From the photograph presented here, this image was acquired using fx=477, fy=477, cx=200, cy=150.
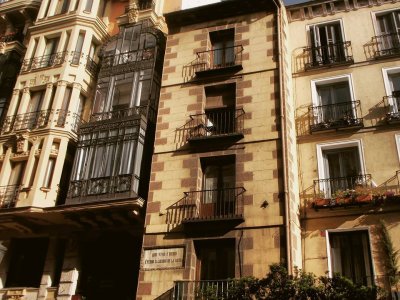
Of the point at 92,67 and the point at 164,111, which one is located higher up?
the point at 92,67

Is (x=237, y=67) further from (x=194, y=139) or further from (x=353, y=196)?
(x=353, y=196)

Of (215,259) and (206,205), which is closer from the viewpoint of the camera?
(215,259)

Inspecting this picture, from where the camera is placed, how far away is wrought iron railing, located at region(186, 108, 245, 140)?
1781 cm

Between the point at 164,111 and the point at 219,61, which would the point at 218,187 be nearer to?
the point at 164,111

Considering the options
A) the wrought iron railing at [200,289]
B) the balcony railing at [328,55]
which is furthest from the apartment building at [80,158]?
the balcony railing at [328,55]

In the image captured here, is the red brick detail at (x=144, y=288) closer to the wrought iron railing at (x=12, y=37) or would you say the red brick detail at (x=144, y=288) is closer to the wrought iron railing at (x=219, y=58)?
the wrought iron railing at (x=219, y=58)

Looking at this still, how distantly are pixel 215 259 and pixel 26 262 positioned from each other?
9312mm

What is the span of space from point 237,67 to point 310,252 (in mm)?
Answer: 7653

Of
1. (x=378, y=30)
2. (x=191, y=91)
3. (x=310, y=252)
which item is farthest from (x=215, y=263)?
(x=378, y=30)

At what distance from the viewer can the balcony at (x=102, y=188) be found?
1780cm

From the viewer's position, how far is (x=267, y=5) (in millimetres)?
20109

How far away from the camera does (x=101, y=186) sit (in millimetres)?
18312

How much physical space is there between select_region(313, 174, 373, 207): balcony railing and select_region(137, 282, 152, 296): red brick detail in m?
6.20

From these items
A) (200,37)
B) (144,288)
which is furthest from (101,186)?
(200,37)
